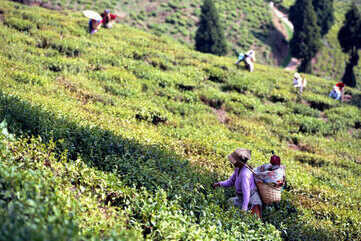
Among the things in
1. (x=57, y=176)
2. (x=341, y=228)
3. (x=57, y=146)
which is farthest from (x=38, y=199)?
(x=341, y=228)

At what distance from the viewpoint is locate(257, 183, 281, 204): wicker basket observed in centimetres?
649

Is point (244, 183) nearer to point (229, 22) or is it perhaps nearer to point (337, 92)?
point (337, 92)

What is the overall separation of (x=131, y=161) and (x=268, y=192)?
2.81m

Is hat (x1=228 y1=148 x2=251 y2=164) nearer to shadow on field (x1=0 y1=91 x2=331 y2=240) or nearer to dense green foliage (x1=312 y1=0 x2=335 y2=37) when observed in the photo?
shadow on field (x1=0 y1=91 x2=331 y2=240)

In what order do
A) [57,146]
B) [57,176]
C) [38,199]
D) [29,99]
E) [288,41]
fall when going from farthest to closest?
[288,41] < [29,99] < [57,146] < [57,176] < [38,199]

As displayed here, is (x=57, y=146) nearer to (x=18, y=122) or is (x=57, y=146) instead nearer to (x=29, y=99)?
(x=18, y=122)

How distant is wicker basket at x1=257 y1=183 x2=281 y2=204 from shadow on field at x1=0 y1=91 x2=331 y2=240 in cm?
49

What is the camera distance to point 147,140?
831 cm

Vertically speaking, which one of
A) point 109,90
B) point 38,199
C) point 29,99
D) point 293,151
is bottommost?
point 293,151

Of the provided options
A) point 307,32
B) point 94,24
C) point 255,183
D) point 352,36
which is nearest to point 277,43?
point 307,32

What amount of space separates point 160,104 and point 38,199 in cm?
913

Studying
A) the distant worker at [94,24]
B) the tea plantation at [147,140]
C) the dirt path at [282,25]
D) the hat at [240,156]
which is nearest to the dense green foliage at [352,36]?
the dirt path at [282,25]

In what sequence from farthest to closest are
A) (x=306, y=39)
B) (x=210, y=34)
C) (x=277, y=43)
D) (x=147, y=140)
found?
(x=277, y=43) < (x=306, y=39) < (x=210, y=34) < (x=147, y=140)

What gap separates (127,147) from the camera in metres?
7.21
